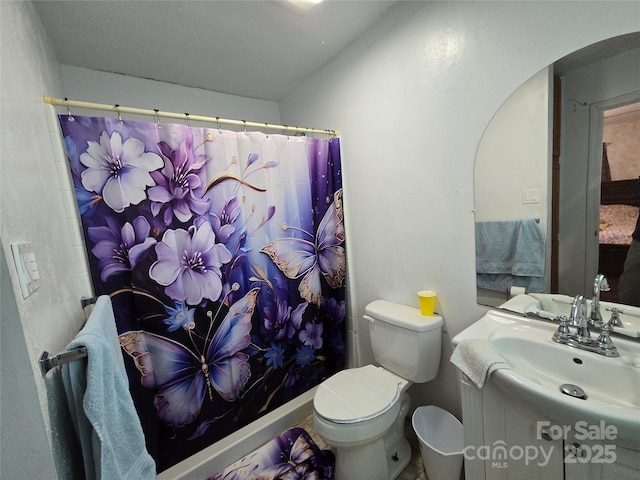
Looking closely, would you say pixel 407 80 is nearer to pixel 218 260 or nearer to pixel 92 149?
pixel 218 260

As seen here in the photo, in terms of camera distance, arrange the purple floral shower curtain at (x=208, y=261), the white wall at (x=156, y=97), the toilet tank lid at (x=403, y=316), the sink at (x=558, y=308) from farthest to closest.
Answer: the white wall at (x=156, y=97) < the toilet tank lid at (x=403, y=316) < the purple floral shower curtain at (x=208, y=261) < the sink at (x=558, y=308)

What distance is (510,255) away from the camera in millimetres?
1164

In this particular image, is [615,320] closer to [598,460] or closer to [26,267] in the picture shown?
[598,460]

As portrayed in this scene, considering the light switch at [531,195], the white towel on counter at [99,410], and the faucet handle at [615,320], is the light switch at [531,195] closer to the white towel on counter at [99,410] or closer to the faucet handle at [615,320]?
the faucet handle at [615,320]

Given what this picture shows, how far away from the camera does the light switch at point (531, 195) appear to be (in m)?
1.08

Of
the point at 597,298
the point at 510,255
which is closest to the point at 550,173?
the point at 510,255

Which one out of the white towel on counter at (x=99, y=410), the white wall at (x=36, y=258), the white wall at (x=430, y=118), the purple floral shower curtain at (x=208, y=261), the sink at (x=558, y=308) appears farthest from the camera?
the purple floral shower curtain at (x=208, y=261)

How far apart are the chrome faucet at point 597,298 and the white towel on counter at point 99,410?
1503 mm

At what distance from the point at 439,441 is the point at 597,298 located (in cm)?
99

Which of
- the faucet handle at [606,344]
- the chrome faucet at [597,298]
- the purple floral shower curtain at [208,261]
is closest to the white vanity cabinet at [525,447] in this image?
the faucet handle at [606,344]

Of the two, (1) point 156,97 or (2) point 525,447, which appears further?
(1) point 156,97

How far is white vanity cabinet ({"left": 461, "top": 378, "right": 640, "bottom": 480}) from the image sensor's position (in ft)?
2.16

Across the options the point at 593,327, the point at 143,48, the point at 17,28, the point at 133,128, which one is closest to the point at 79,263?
the point at 133,128

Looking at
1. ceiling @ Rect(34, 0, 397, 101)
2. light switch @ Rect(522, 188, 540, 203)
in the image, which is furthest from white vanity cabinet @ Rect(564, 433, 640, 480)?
ceiling @ Rect(34, 0, 397, 101)
